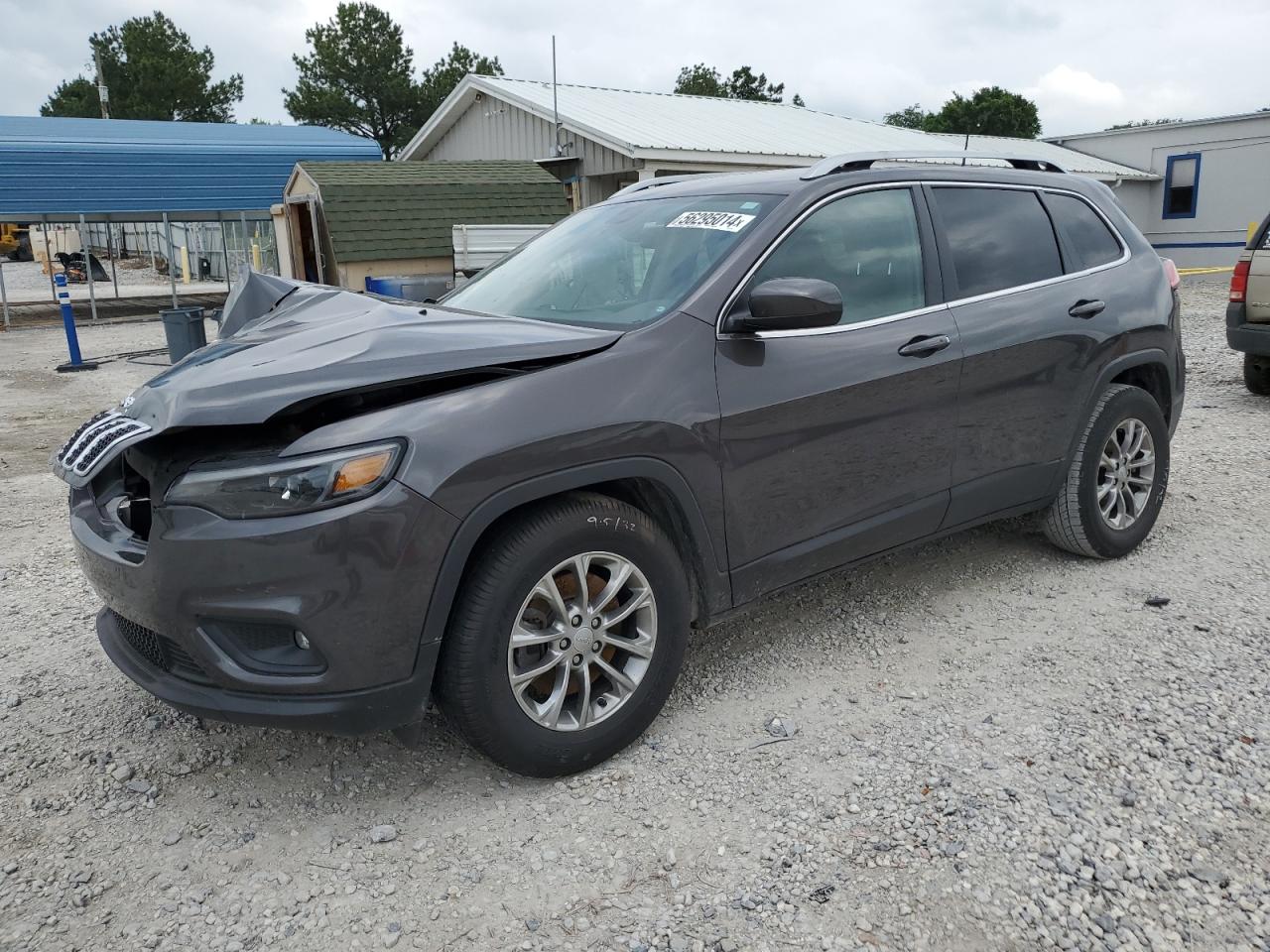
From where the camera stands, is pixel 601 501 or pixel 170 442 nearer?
pixel 170 442

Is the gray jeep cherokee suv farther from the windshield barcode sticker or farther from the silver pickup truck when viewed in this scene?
the silver pickup truck

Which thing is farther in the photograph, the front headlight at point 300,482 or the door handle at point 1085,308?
the door handle at point 1085,308

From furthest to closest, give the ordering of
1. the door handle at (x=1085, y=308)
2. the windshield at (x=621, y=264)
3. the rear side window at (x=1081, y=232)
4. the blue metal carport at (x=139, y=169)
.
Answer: the blue metal carport at (x=139, y=169) → the rear side window at (x=1081, y=232) → the door handle at (x=1085, y=308) → the windshield at (x=621, y=264)

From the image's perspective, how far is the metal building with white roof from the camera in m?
16.3

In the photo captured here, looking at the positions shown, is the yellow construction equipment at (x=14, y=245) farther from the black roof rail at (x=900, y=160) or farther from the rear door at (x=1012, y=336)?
the rear door at (x=1012, y=336)

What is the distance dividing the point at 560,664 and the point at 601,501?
0.47m

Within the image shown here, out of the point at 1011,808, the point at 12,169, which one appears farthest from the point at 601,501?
the point at 12,169

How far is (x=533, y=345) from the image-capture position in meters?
2.80

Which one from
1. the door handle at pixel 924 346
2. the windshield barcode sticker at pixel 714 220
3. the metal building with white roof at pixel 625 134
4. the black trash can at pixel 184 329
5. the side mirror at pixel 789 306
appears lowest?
the black trash can at pixel 184 329

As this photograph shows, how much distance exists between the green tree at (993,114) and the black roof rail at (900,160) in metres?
53.7

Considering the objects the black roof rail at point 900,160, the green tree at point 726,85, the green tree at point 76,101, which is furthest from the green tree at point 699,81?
the black roof rail at point 900,160

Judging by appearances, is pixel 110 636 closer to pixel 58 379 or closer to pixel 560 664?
pixel 560 664

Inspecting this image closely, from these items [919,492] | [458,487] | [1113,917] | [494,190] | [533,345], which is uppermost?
[494,190]

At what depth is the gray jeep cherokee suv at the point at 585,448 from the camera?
8.18ft
